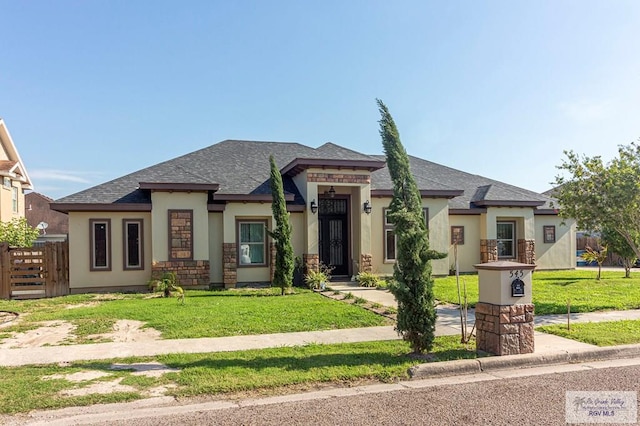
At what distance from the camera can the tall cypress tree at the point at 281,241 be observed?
44.0 feet

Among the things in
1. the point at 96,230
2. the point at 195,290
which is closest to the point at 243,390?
the point at 195,290

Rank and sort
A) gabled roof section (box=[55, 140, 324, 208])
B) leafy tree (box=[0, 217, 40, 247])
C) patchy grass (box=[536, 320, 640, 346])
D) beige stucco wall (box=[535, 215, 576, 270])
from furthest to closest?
beige stucco wall (box=[535, 215, 576, 270])
leafy tree (box=[0, 217, 40, 247])
gabled roof section (box=[55, 140, 324, 208])
patchy grass (box=[536, 320, 640, 346])

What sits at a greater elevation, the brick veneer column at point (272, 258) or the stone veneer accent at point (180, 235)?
the stone veneer accent at point (180, 235)

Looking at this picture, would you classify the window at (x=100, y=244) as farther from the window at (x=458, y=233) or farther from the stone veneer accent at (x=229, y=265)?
the window at (x=458, y=233)

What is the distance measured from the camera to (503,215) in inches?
752

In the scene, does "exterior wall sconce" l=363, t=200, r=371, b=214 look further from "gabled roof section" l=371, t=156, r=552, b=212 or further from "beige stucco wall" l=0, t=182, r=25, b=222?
"beige stucco wall" l=0, t=182, r=25, b=222

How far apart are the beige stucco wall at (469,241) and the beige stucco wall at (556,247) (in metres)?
3.11

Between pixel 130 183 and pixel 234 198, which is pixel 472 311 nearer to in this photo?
pixel 234 198

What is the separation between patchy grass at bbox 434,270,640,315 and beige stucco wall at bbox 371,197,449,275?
1.16 m

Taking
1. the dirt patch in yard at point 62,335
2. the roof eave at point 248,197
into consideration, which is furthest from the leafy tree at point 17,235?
the dirt patch in yard at point 62,335

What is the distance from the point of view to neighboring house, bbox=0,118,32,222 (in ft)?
78.3

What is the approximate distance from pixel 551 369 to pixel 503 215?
13.7 m

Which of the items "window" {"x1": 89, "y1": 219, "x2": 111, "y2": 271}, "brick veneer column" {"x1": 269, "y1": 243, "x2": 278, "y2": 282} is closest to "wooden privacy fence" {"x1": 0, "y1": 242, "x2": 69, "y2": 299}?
"window" {"x1": 89, "y1": 219, "x2": 111, "y2": 271}

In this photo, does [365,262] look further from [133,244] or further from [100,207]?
[100,207]
